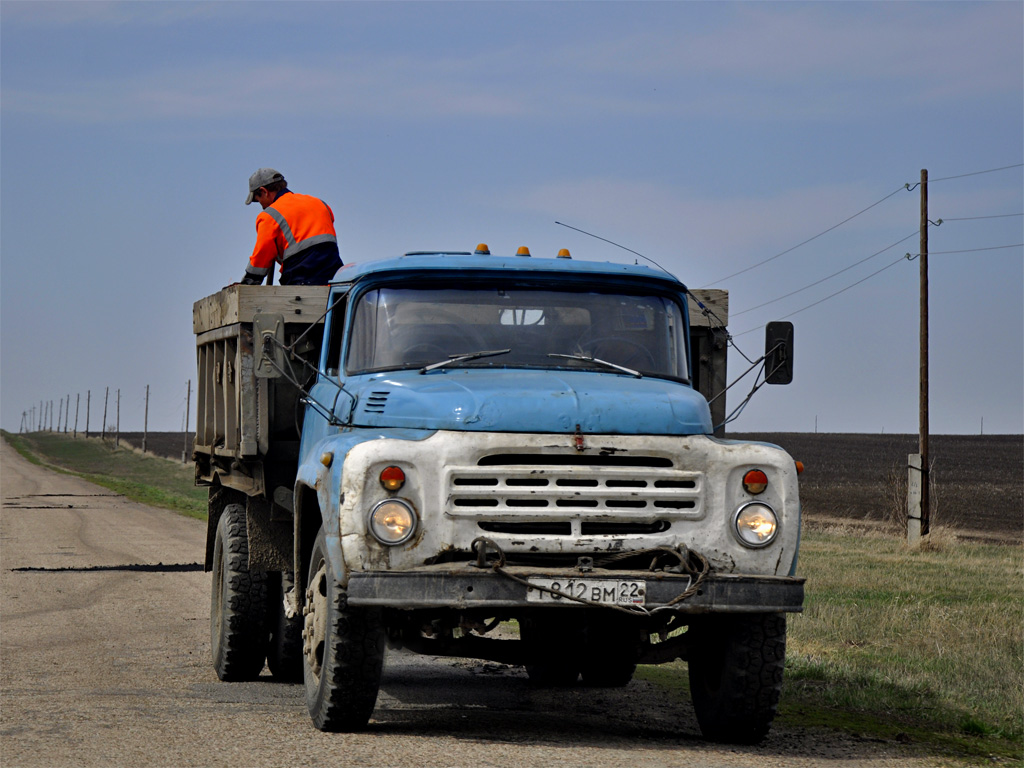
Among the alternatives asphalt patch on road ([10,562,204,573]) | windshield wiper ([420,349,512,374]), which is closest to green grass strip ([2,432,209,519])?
asphalt patch on road ([10,562,204,573])

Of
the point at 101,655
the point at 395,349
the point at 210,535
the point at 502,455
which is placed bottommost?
the point at 101,655

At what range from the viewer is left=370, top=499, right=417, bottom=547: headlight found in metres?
6.36

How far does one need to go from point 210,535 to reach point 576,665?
3695mm

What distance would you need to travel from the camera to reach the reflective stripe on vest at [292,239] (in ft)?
31.6

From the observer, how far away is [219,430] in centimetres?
994

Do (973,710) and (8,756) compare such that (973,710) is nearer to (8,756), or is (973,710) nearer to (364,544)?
(364,544)

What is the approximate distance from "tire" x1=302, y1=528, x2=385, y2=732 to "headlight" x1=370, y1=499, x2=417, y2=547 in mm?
381

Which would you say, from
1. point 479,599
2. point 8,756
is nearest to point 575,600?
point 479,599

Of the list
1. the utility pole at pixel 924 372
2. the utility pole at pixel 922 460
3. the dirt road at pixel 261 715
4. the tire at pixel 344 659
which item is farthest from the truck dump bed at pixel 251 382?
the utility pole at pixel 924 372

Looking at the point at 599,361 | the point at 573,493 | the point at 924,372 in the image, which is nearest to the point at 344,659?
the point at 573,493

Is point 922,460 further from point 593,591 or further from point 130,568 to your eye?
point 593,591

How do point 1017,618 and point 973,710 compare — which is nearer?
point 973,710

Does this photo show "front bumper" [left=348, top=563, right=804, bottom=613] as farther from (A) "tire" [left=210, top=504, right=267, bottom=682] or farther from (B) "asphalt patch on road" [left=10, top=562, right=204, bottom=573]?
(B) "asphalt patch on road" [left=10, top=562, right=204, bottom=573]

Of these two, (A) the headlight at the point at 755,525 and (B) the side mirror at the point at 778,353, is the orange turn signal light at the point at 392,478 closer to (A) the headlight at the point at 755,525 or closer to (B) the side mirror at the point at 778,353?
(A) the headlight at the point at 755,525
